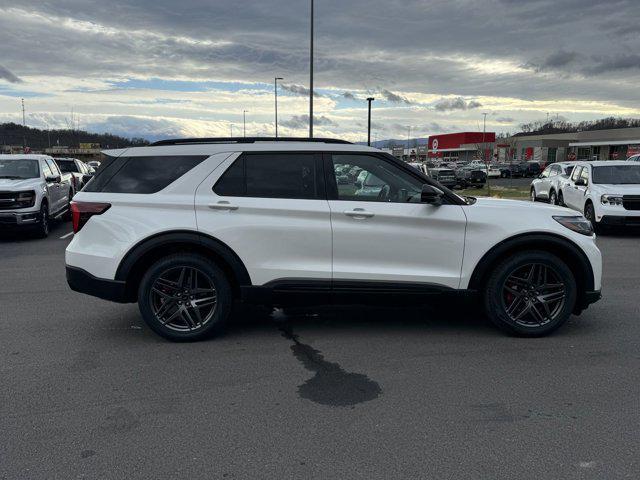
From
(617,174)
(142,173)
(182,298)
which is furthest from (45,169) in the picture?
(617,174)

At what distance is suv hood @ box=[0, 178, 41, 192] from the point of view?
37.3 feet

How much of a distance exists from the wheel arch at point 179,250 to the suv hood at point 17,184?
802 cm

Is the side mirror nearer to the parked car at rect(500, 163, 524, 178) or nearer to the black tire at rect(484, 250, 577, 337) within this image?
the black tire at rect(484, 250, 577, 337)

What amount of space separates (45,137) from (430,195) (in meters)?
91.9

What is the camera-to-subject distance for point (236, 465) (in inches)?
118

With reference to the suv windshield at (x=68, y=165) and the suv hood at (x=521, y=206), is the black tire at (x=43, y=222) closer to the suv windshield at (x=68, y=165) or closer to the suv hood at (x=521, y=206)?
the suv windshield at (x=68, y=165)

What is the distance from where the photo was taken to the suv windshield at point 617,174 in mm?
12828

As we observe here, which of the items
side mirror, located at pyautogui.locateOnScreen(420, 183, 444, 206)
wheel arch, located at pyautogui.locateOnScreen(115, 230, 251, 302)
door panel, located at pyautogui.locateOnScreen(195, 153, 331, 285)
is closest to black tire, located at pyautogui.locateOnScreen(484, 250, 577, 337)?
side mirror, located at pyautogui.locateOnScreen(420, 183, 444, 206)

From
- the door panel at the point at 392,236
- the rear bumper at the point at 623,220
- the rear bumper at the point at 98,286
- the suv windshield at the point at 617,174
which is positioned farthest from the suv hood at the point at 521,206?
the suv windshield at the point at 617,174

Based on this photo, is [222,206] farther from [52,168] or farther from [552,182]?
[552,182]

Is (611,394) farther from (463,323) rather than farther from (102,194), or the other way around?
(102,194)

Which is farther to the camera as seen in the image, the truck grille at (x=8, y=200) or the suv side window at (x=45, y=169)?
the suv side window at (x=45, y=169)

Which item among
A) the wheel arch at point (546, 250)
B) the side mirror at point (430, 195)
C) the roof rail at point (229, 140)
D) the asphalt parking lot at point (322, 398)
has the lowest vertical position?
the asphalt parking lot at point (322, 398)

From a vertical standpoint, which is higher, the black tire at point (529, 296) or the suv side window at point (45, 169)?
the suv side window at point (45, 169)
